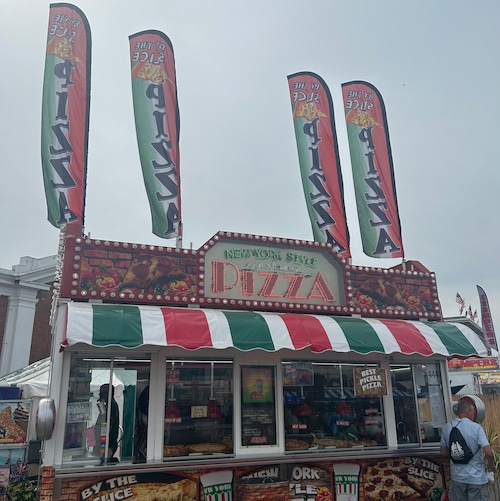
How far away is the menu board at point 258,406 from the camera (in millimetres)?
7770

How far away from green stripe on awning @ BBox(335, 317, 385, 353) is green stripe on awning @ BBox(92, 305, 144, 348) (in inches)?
133

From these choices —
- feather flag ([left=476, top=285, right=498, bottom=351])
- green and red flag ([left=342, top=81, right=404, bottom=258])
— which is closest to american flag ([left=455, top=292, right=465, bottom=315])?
feather flag ([left=476, top=285, right=498, bottom=351])

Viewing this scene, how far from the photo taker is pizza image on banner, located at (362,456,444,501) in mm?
7875

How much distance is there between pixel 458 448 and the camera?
21.9 ft

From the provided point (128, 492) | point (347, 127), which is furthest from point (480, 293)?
point (128, 492)

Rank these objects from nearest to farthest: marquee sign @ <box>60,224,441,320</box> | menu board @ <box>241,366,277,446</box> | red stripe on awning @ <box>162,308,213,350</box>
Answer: red stripe on awning @ <box>162,308,213,350</box>
marquee sign @ <box>60,224,441,320</box>
menu board @ <box>241,366,277,446</box>

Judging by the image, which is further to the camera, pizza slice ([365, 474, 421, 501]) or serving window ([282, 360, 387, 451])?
serving window ([282, 360, 387, 451])

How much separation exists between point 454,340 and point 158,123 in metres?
7.01

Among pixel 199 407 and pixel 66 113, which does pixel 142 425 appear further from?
pixel 66 113

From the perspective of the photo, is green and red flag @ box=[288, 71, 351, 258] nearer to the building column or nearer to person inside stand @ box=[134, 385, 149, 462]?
person inside stand @ box=[134, 385, 149, 462]

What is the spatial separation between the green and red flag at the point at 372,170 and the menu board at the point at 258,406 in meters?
4.08

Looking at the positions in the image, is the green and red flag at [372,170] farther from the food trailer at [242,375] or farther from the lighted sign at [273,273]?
the lighted sign at [273,273]

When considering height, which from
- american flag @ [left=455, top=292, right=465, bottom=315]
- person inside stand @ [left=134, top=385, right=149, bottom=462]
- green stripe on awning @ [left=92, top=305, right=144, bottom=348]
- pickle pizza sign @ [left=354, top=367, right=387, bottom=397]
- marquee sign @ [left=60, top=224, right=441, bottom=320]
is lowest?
person inside stand @ [left=134, top=385, right=149, bottom=462]

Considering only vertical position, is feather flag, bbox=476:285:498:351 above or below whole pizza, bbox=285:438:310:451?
above
